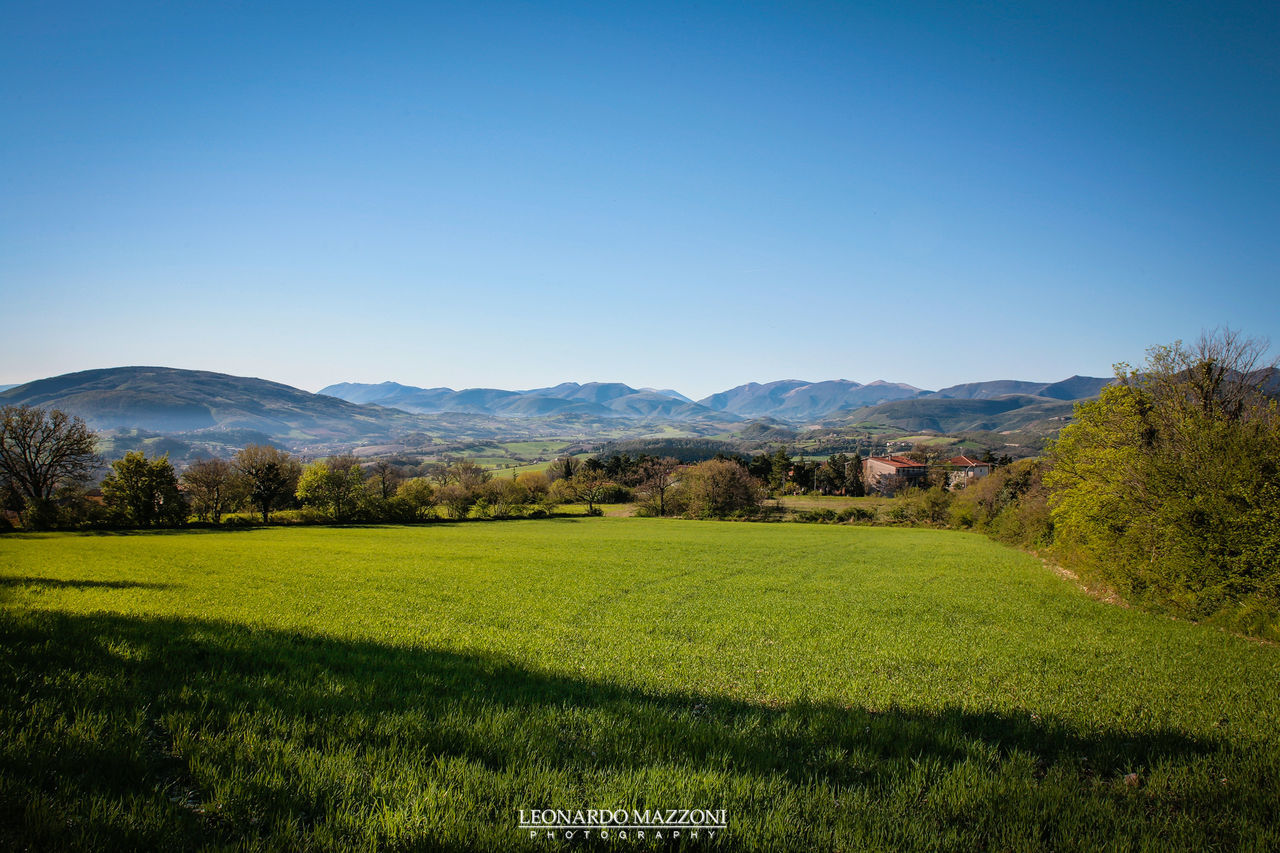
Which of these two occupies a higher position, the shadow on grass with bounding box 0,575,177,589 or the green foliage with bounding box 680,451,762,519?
the shadow on grass with bounding box 0,575,177,589

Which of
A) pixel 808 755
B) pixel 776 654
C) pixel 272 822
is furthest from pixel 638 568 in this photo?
pixel 272 822

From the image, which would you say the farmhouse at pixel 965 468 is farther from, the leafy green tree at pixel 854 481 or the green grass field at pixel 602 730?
the green grass field at pixel 602 730

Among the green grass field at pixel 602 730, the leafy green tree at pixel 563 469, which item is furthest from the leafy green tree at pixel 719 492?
the green grass field at pixel 602 730

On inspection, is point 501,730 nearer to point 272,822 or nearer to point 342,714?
point 342,714

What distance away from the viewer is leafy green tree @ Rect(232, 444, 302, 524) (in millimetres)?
62500

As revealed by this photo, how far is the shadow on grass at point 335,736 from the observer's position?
135 inches

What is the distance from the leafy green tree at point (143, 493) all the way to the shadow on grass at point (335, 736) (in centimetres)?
6493

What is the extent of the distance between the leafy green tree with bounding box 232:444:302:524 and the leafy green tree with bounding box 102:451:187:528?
21.7ft

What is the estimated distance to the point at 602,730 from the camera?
5.36 meters

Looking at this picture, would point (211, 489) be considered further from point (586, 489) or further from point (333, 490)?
point (586, 489)

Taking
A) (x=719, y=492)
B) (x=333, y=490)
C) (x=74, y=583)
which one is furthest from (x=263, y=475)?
(x=719, y=492)

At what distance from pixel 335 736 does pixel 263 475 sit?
72988 mm

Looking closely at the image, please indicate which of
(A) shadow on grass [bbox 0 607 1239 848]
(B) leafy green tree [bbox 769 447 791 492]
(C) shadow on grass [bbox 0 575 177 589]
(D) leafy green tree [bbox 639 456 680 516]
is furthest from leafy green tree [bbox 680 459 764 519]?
(A) shadow on grass [bbox 0 607 1239 848]

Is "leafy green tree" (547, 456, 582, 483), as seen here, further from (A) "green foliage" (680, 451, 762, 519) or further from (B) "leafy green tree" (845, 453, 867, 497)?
(B) "leafy green tree" (845, 453, 867, 497)
